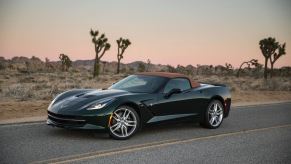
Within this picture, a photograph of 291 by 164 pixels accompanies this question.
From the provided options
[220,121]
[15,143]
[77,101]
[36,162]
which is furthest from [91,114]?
[220,121]

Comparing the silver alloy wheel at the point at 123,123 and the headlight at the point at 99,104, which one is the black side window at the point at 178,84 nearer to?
the silver alloy wheel at the point at 123,123

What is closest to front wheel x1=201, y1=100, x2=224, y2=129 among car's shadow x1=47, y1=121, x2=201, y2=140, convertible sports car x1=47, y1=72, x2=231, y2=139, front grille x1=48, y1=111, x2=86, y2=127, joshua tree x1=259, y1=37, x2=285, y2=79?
convertible sports car x1=47, y1=72, x2=231, y2=139

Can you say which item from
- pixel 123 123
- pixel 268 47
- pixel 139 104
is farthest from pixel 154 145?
pixel 268 47

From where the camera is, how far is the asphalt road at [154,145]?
23.6 ft

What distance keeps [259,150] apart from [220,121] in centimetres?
290

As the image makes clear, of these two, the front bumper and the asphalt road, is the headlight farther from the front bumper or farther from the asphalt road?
the asphalt road

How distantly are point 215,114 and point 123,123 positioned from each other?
9.96 feet

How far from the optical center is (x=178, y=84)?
10.4 metres

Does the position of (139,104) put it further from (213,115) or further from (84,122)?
(213,115)

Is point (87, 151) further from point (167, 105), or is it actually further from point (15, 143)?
point (167, 105)

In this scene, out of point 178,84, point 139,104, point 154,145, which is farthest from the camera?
point 178,84

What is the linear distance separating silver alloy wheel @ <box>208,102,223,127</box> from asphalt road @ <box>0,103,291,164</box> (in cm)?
26

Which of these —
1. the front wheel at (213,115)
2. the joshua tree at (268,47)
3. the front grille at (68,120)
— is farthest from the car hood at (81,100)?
the joshua tree at (268,47)

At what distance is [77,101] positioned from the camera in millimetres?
8867
